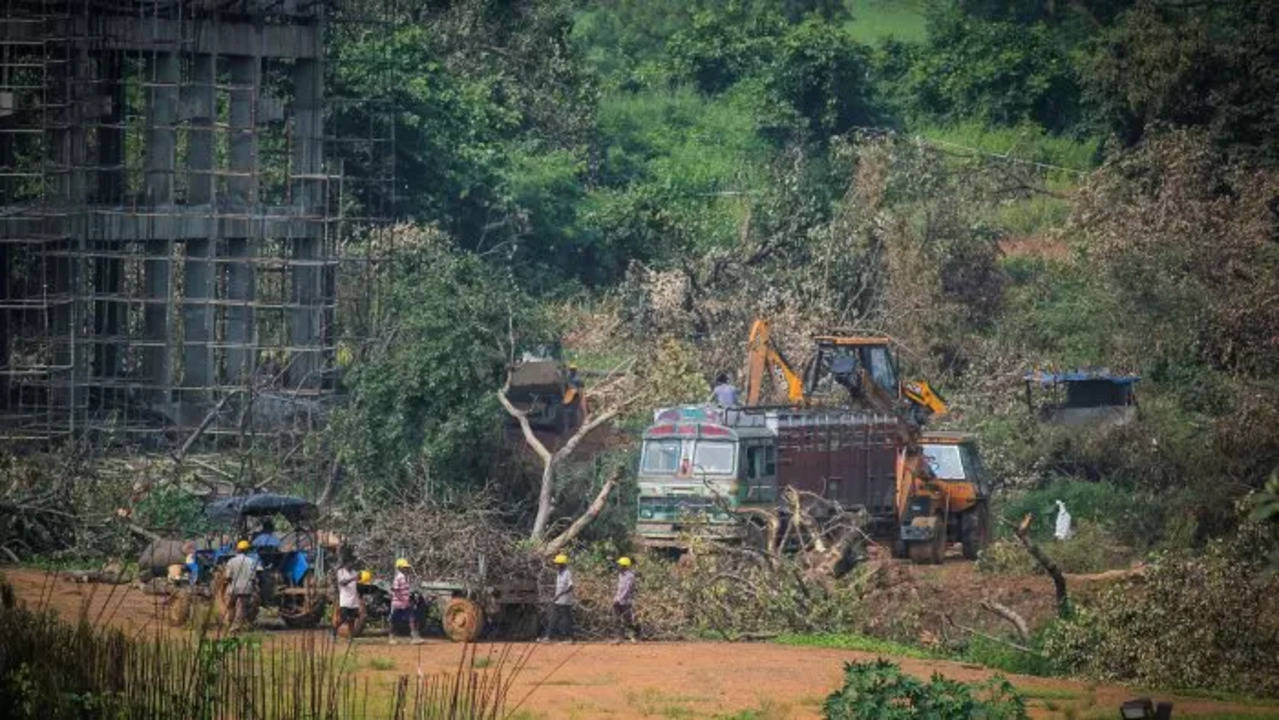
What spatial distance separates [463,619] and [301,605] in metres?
1.80

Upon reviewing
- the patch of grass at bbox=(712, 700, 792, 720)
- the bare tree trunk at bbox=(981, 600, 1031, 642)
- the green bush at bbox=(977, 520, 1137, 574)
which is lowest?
the green bush at bbox=(977, 520, 1137, 574)

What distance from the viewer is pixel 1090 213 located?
42.6m

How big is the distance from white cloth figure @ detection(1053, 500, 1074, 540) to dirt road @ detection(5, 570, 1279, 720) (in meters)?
8.61

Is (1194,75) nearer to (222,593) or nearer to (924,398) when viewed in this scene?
(924,398)

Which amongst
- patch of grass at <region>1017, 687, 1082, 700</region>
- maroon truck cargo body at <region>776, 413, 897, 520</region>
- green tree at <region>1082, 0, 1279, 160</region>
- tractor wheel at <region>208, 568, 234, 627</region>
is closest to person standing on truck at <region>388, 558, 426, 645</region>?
tractor wheel at <region>208, 568, 234, 627</region>

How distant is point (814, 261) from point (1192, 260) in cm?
695

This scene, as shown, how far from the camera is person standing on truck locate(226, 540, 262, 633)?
23.8m

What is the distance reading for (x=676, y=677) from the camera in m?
23.2

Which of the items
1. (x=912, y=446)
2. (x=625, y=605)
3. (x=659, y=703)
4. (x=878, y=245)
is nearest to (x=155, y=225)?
(x=912, y=446)

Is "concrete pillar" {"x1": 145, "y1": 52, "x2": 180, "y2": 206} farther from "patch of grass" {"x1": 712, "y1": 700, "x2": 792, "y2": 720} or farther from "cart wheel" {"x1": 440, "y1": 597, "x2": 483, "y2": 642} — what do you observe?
"patch of grass" {"x1": 712, "y1": 700, "x2": 792, "y2": 720}

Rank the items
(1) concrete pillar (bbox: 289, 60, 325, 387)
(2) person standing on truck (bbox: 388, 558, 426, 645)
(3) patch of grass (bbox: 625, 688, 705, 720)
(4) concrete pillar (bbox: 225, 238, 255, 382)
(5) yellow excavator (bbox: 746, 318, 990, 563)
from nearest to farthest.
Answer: (3) patch of grass (bbox: 625, 688, 705, 720) → (2) person standing on truck (bbox: 388, 558, 426, 645) → (5) yellow excavator (bbox: 746, 318, 990, 563) → (4) concrete pillar (bbox: 225, 238, 255, 382) → (1) concrete pillar (bbox: 289, 60, 325, 387)

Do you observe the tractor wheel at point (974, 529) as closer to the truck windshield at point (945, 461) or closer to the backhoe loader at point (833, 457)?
the backhoe loader at point (833, 457)

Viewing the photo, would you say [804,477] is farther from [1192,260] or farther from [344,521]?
[1192,260]

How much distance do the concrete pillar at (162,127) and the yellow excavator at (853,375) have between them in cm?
978
